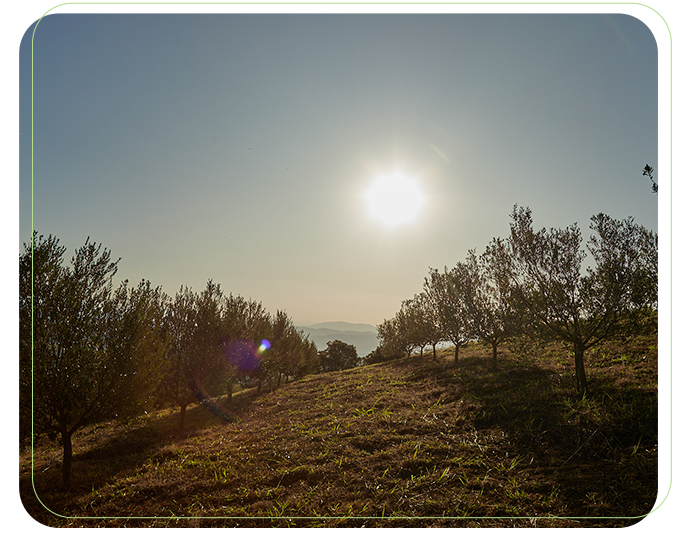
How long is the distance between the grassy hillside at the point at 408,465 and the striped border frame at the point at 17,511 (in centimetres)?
25

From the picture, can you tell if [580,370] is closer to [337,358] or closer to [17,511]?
[17,511]

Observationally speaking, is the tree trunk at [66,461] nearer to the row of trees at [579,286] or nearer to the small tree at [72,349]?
the small tree at [72,349]

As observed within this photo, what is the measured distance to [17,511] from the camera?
4.26 metres

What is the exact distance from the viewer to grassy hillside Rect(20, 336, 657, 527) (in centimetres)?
521

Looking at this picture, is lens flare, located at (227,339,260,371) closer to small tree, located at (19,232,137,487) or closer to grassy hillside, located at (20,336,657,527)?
grassy hillside, located at (20,336,657,527)

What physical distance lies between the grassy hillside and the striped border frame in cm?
25

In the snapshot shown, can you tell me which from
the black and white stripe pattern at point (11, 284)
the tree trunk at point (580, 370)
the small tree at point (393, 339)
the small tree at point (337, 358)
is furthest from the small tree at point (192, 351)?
the small tree at point (337, 358)

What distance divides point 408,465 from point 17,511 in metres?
7.32

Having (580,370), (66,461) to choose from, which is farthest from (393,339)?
(66,461)

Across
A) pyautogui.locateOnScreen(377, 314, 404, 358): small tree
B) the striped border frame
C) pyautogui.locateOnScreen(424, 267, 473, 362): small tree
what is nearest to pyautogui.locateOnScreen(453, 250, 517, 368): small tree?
pyautogui.locateOnScreen(424, 267, 473, 362): small tree

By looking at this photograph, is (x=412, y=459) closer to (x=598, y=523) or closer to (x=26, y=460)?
(x=598, y=523)

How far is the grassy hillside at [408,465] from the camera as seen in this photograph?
17.1 feet

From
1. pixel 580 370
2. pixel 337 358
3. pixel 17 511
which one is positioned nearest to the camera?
pixel 17 511
